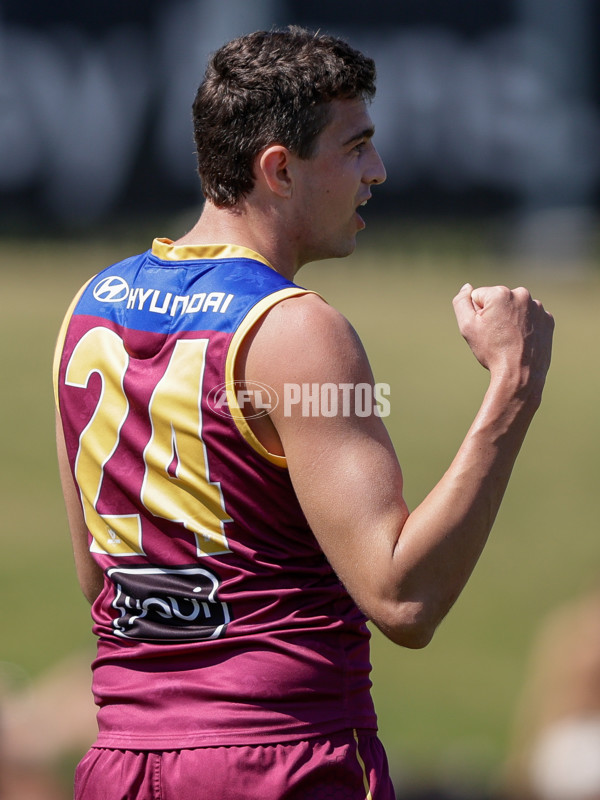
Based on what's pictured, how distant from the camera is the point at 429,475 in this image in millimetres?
8531

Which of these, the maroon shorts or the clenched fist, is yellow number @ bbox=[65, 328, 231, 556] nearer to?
the maroon shorts

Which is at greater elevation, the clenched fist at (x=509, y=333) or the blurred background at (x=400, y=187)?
the blurred background at (x=400, y=187)

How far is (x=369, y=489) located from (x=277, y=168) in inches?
20.6

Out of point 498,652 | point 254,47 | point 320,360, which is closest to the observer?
point 320,360

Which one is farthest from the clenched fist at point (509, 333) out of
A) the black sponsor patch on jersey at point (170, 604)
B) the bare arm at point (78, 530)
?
the bare arm at point (78, 530)

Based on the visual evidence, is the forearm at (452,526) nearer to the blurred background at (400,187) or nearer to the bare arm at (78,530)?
the bare arm at (78,530)

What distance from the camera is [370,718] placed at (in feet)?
5.42

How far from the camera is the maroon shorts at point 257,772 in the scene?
1.54 m

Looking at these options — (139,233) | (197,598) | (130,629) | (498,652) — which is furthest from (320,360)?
(139,233)

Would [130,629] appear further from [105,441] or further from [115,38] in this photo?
[115,38]

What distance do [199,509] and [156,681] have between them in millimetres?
259

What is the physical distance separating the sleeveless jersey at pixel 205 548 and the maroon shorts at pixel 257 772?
0.06ft

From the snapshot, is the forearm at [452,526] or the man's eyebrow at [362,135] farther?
the man's eyebrow at [362,135]

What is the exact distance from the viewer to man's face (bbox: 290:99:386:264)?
1.73 m
